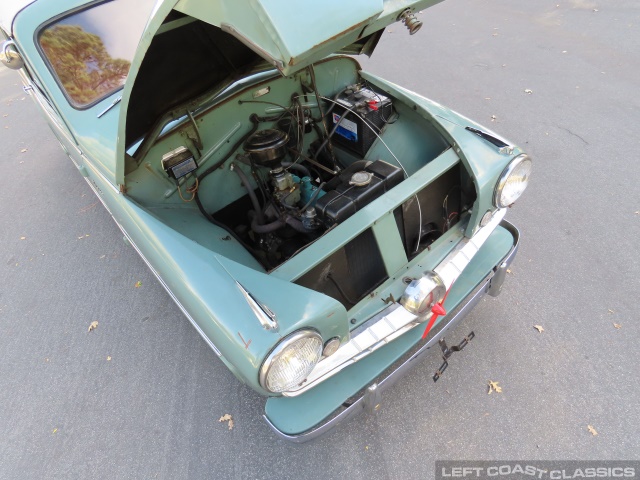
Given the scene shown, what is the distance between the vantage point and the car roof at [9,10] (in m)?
2.60

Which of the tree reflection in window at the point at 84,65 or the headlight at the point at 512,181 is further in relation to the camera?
the tree reflection in window at the point at 84,65

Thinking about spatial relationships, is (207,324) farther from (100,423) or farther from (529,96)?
(529,96)

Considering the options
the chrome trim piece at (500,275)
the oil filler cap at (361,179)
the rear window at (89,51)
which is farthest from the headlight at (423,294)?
the rear window at (89,51)

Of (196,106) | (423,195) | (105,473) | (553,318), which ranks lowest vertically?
(553,318)

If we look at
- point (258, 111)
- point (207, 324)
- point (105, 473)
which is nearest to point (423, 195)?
point (258, 111)

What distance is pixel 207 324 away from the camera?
62.5 inches

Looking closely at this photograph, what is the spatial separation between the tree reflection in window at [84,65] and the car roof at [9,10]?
34 cm

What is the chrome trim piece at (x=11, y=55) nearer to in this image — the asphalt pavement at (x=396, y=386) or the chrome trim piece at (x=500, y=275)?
the asphalt pavement at (x=396, y=386)

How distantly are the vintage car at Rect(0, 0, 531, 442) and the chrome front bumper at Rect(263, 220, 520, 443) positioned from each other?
0.04 ft

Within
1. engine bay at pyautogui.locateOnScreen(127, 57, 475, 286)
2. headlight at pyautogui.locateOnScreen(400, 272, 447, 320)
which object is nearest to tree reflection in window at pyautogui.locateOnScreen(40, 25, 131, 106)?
engine bay at pyautogui.locateOnScreen(127, 57, 475, 286)

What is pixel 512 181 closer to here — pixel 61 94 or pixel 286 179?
pixel 286 179

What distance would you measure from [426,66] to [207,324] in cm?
524

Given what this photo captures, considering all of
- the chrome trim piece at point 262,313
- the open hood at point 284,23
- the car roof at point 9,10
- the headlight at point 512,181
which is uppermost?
the car roof at point 9,10

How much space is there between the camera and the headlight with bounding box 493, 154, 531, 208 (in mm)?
2039
